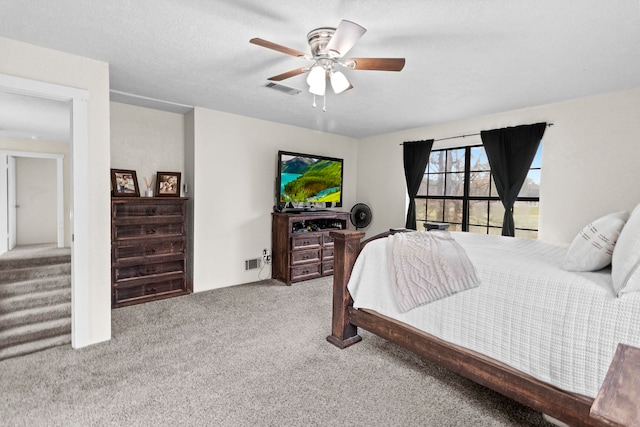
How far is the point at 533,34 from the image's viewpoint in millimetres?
1997

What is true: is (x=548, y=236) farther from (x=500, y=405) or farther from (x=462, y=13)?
(x=462, y=13)

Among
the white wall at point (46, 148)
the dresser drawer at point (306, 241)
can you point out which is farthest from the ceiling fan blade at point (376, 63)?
the white wall at point (46, 148)

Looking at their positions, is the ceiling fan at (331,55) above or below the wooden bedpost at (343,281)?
above

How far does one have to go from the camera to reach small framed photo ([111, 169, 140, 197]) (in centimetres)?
347

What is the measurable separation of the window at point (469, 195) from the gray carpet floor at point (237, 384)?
247 cm

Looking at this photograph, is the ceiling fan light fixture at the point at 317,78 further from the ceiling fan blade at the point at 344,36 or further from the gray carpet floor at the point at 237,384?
the gray carpet floor at the point at 237,384

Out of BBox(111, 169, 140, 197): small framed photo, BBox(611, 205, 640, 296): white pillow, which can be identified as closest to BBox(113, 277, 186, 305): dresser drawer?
→ BBox(111, 169, 140, 197): small framed photo

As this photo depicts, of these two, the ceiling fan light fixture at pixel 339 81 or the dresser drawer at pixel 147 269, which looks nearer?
the ceiling fan light fixture at pixel 339 81

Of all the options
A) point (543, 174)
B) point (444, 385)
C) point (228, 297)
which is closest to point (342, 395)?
point (444, 385)

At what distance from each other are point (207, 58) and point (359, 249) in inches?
78.2

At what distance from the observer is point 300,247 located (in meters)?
4.38

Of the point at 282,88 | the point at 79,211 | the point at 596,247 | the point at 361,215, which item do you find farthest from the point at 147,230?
the point at 596,247

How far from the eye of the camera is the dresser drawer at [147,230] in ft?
11.1

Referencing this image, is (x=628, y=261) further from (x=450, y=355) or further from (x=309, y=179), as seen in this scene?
(x=309, y=179)
